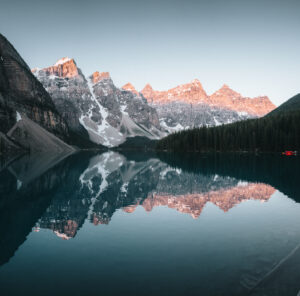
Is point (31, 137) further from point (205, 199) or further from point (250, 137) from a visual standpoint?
point (205, 199)

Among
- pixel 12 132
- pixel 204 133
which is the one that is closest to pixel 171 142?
pixel 204 133

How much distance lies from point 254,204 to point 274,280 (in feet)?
46.5

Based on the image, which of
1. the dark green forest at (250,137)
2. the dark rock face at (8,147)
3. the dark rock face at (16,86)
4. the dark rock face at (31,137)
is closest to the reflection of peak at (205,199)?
the dark rock face at (8,147)

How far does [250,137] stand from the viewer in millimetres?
134625

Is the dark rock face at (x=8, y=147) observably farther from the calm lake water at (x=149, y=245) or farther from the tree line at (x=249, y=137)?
the tree line at (x=249, y=137)

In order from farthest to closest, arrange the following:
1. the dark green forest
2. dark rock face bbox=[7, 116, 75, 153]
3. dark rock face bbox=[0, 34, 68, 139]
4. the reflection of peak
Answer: dark rock face bbox=[0, 34, 68, 139] < dark rock face bbox=[7, 116, 75, 153] < the dark green forest < the reflection of peak

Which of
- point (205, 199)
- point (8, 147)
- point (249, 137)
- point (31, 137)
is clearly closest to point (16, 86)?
point (31, 137)

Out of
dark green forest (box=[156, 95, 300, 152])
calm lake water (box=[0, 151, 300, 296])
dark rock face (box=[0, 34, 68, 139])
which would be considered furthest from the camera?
dark rock face (box=[0, 34, 68, 139])

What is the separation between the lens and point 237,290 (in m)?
8.20

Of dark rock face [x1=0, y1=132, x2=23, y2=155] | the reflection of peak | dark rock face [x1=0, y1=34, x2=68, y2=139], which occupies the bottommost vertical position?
the reflection of peak

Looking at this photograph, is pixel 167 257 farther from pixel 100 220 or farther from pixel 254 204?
pixel 254 204

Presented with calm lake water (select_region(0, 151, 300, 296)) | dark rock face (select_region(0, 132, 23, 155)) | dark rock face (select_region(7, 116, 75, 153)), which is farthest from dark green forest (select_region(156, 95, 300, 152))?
calm lake water (select_region(0, 151, 300, 296))

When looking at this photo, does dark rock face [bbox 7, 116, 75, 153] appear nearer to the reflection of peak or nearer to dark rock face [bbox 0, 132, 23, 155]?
dark rock face [bbox 0, 132, 23, 155]

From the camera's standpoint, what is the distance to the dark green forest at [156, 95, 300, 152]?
405 ft
